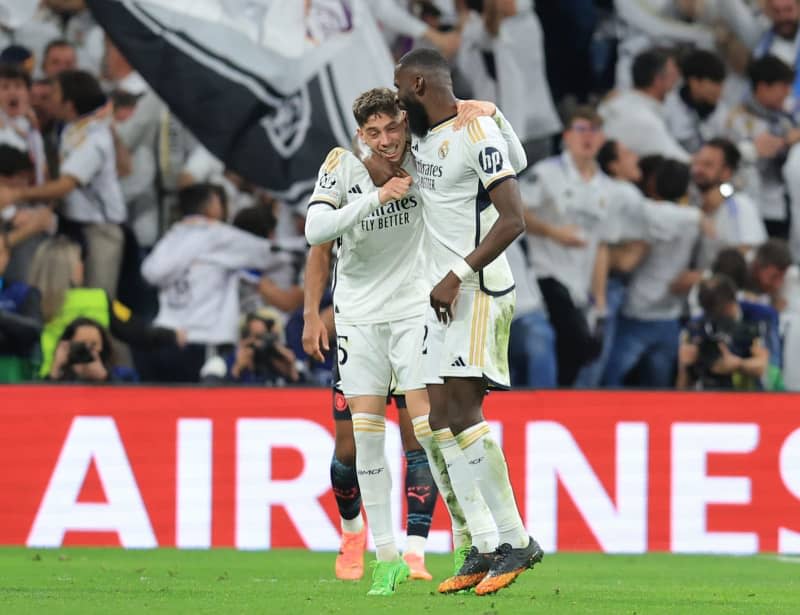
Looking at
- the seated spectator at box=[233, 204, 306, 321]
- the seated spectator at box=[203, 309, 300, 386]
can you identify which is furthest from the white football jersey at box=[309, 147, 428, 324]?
the seated spectator at box=[233, 204, 306, 321]

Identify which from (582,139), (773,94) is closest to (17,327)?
(582,139)

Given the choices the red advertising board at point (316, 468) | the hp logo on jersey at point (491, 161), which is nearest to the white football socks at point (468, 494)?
the hp logo on jersey at point (491, 161)

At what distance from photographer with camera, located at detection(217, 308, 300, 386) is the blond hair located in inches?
58.2

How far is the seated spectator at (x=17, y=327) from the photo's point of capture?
475 inches

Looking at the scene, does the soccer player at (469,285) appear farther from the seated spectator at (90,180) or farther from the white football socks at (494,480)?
the seated spectator at (90,180)

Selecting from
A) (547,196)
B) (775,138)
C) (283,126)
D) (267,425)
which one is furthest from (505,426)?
(775,138)

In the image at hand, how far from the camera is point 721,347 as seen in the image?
12.6m

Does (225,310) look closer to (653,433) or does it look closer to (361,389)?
(653,433)

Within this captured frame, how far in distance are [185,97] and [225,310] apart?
1895 millimetres

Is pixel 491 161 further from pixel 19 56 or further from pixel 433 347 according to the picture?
pixel 19 56

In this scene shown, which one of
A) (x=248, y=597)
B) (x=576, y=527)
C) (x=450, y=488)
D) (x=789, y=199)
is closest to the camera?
(x=248, y=597)

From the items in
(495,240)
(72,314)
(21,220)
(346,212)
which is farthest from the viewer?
(21,220)

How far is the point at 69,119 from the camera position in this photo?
505 inches

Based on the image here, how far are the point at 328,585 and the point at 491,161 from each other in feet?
8.32
